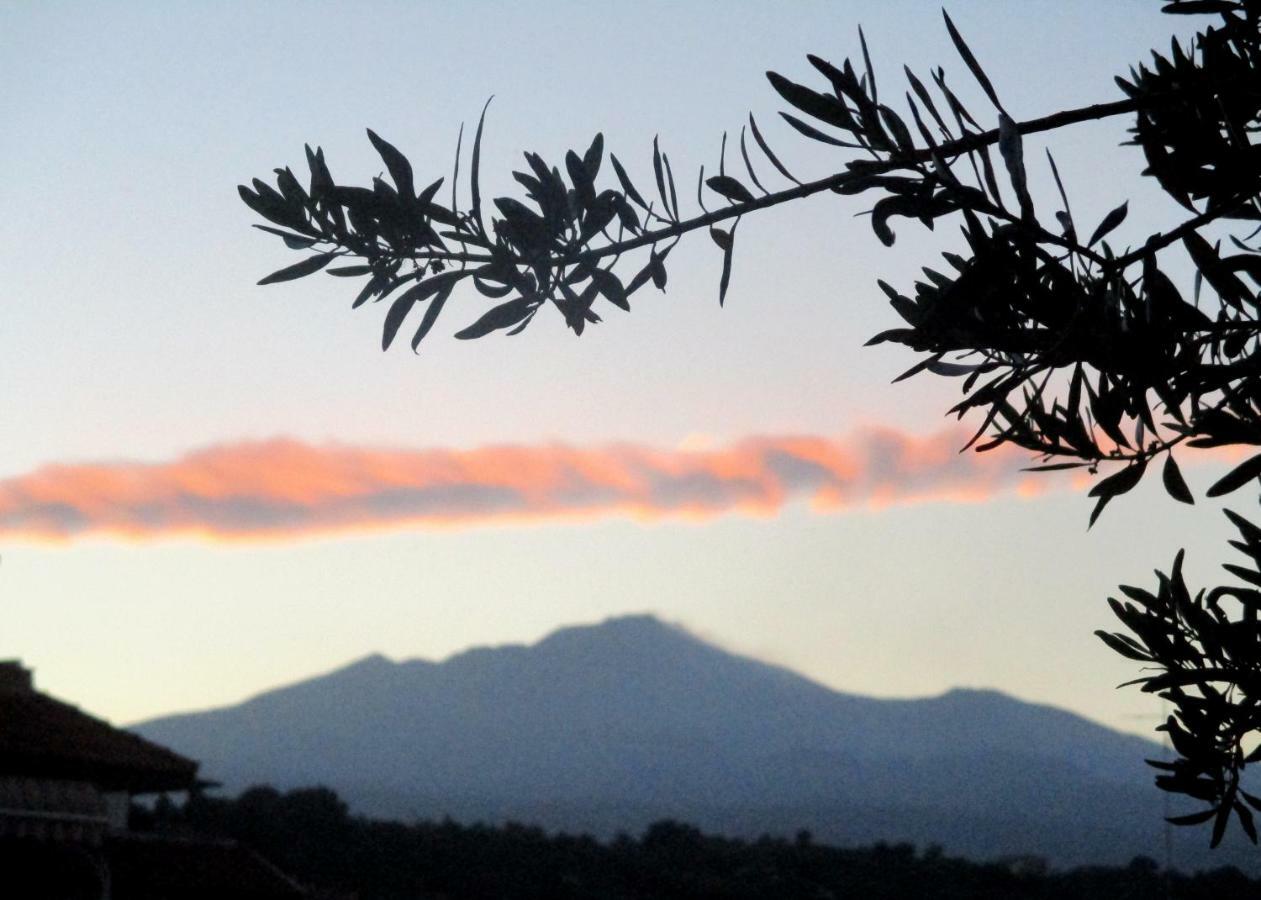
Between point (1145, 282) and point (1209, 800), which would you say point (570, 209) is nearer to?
point (1145, 282)

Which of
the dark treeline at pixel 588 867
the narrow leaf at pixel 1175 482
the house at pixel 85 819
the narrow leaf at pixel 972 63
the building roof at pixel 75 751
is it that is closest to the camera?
the narrow leaf at pixel 972 63

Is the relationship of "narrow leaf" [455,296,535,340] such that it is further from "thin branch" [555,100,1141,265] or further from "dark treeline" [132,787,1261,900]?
"dark treeline" [132,787,1261,900]

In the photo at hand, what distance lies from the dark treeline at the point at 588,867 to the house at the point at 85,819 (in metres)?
37.8

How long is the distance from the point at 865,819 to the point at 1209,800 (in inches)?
7279

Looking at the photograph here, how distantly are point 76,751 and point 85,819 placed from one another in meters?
1.11

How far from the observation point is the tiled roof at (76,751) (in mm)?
18281

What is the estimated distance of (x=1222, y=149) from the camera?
4922 millimetres

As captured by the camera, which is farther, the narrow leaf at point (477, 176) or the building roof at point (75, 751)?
the building roof at point (75, 751)

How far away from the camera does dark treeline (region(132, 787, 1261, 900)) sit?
203 ft

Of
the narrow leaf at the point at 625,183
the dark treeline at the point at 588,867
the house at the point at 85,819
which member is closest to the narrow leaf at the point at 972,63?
the narrow leaf at the point at 625,183

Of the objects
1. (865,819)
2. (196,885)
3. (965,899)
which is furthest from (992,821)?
(196,885)

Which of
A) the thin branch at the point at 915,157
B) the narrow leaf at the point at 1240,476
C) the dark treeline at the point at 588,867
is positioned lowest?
the dark treeline at the point at 588,867

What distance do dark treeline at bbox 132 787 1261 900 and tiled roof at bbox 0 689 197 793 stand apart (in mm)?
39440

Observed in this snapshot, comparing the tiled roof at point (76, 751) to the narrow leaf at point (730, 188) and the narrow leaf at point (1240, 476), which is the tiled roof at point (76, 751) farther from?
the narrow leaf at point (1240, 476)
